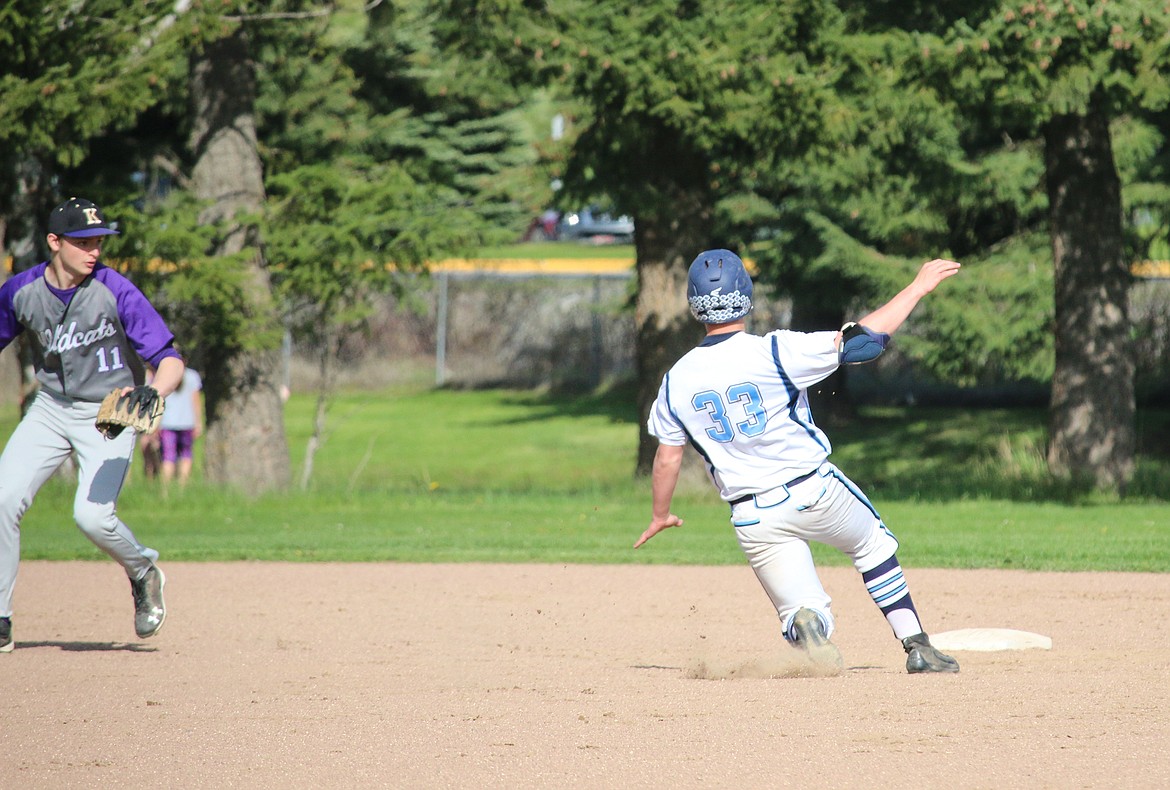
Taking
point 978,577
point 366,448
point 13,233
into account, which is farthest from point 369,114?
point 978,577

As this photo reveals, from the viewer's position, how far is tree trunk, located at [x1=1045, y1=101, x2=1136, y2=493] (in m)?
14.5

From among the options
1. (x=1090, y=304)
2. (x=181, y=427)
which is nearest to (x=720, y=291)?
(x=1090, y=304)

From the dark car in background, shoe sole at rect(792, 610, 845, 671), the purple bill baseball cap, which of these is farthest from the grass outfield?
the dark car in background

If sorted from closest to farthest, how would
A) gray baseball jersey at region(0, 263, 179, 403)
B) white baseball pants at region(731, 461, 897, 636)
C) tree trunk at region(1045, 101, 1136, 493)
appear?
white baseball pants at region(731, 461, 897, 636) → gray baseball jersey at region(0, 263, 179, 403) → tree trunk at region(1045, 101, 1136, 493)

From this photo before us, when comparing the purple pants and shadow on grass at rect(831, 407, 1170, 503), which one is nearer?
shadow on grass at rect(831, 407, 1170, 503)

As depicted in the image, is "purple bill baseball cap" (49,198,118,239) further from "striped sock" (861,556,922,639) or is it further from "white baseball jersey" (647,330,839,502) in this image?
"striped sock" (861,556,922,639)

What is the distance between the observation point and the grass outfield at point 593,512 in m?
10.9

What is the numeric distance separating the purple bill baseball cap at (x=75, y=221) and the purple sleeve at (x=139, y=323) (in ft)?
0.77

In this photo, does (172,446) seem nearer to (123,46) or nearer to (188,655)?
(123,46)

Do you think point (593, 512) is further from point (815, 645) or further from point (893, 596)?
point (815, 645)

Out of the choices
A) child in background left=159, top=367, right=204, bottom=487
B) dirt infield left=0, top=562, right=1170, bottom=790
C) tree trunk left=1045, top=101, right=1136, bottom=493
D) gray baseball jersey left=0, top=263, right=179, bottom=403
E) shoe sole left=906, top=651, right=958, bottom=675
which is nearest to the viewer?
dirt infield left=0, top=562, right=1170, bottom=790

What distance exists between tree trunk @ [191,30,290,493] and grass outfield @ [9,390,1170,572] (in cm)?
47

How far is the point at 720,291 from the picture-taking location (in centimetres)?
584

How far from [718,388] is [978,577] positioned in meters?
4.52
